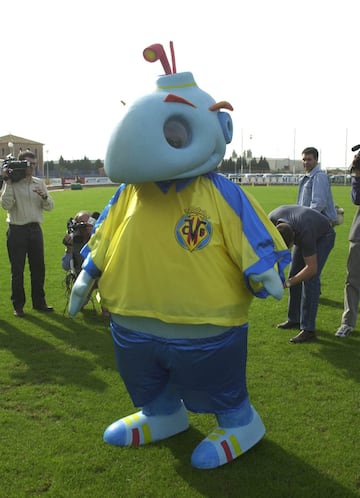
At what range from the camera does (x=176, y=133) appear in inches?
113

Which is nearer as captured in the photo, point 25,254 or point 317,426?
point 317,426

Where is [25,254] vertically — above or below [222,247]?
below

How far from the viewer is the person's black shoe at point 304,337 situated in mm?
5324

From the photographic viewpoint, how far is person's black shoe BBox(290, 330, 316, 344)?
532 centimetres

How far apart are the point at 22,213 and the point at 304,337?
11.3 feet

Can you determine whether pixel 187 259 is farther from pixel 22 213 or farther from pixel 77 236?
pixel 22 213

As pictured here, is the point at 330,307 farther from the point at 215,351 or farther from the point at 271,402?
the point at 215,351

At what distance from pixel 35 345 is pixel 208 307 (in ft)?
9.32

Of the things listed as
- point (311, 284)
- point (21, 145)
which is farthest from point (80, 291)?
point (21, 145)

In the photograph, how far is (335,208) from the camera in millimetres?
5984

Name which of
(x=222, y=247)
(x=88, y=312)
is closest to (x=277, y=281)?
(x=222, y=247)

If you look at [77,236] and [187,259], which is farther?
[77,236]

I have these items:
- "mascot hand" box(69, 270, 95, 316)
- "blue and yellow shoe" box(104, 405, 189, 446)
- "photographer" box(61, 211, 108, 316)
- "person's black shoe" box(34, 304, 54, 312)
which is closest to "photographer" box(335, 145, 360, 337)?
"blue and yellow shoe" box(104, 405, 189, 446)

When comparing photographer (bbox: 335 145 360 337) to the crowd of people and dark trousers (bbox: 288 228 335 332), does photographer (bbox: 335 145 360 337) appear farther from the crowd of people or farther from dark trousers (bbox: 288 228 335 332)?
dark trousers (bbox: 288 228 335 332)
